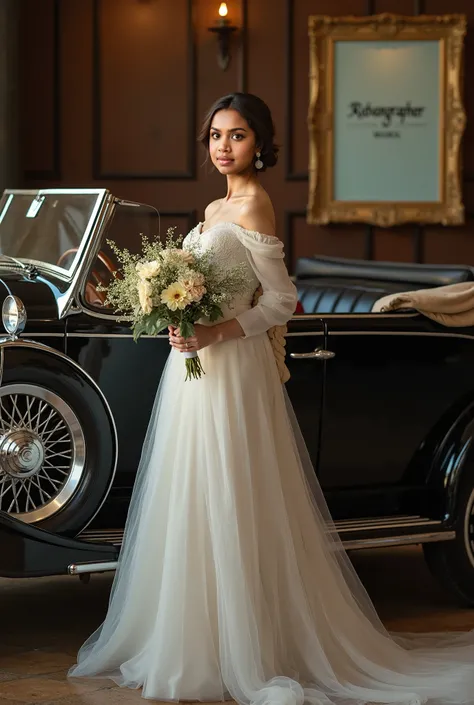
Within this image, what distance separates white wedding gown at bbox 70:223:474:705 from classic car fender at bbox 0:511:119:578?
0.48ft

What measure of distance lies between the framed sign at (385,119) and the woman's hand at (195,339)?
4.69 m

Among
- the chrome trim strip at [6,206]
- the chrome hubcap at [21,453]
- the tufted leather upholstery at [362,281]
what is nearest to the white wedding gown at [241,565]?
the chrome hubcap at [21,453]

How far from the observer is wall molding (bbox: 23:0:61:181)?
768cm

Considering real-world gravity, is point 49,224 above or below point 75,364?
above

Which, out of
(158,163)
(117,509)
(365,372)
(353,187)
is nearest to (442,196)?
(353,187)

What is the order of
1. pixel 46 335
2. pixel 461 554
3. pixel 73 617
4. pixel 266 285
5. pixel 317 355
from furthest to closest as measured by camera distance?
pixel 461 554, pixel 73 617, pixel 317 355, pixel 46 335, pixel 266 285

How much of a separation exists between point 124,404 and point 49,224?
701mm

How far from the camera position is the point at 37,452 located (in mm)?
3453

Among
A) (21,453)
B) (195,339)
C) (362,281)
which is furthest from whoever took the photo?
(362,281)

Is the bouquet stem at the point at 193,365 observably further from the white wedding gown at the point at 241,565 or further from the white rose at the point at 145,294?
the white rose at the point at 145,294

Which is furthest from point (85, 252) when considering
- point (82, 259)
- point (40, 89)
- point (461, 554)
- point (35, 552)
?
point (40, 89)

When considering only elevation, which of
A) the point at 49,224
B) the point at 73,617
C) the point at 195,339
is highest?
the point at 49,224

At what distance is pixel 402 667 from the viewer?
3273 mm

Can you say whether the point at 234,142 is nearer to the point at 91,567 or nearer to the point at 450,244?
the point at 91,567
